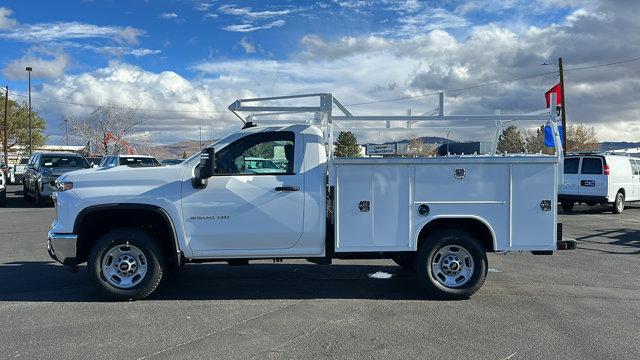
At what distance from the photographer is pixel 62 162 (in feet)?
62.7

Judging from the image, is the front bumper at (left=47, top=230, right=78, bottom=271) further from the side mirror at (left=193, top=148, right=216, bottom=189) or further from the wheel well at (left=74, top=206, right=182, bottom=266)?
the side mirror at (left=193, top=148, right=216, bottom=189)

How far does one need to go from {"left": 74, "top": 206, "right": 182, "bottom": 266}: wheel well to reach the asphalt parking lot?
1.96ft

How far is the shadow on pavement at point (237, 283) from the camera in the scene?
6.86 meters

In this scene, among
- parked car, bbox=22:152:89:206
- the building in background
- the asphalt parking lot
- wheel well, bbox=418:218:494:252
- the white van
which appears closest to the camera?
the asphalt parking lot

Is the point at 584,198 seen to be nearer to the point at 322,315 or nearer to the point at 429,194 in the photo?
the point at 429,194

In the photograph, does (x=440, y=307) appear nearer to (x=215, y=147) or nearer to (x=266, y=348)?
(x=266, y=348)

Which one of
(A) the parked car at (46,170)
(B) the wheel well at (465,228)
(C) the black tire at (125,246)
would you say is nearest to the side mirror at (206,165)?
(C) the black tire at (125,246)

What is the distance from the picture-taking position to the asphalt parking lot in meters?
5.00

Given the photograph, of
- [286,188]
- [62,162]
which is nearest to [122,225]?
[286,188]

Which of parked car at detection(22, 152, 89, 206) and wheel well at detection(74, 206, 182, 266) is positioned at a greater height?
parked car at detection(22, 152, 89, 206)

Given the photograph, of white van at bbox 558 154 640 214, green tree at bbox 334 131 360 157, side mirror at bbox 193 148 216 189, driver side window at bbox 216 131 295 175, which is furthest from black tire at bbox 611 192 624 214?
side mirror at bbox 193 148 216 189

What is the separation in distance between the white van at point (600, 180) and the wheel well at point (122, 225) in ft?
46.2

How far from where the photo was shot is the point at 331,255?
6746 mm

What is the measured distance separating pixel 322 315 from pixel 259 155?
A: 1976 mm
